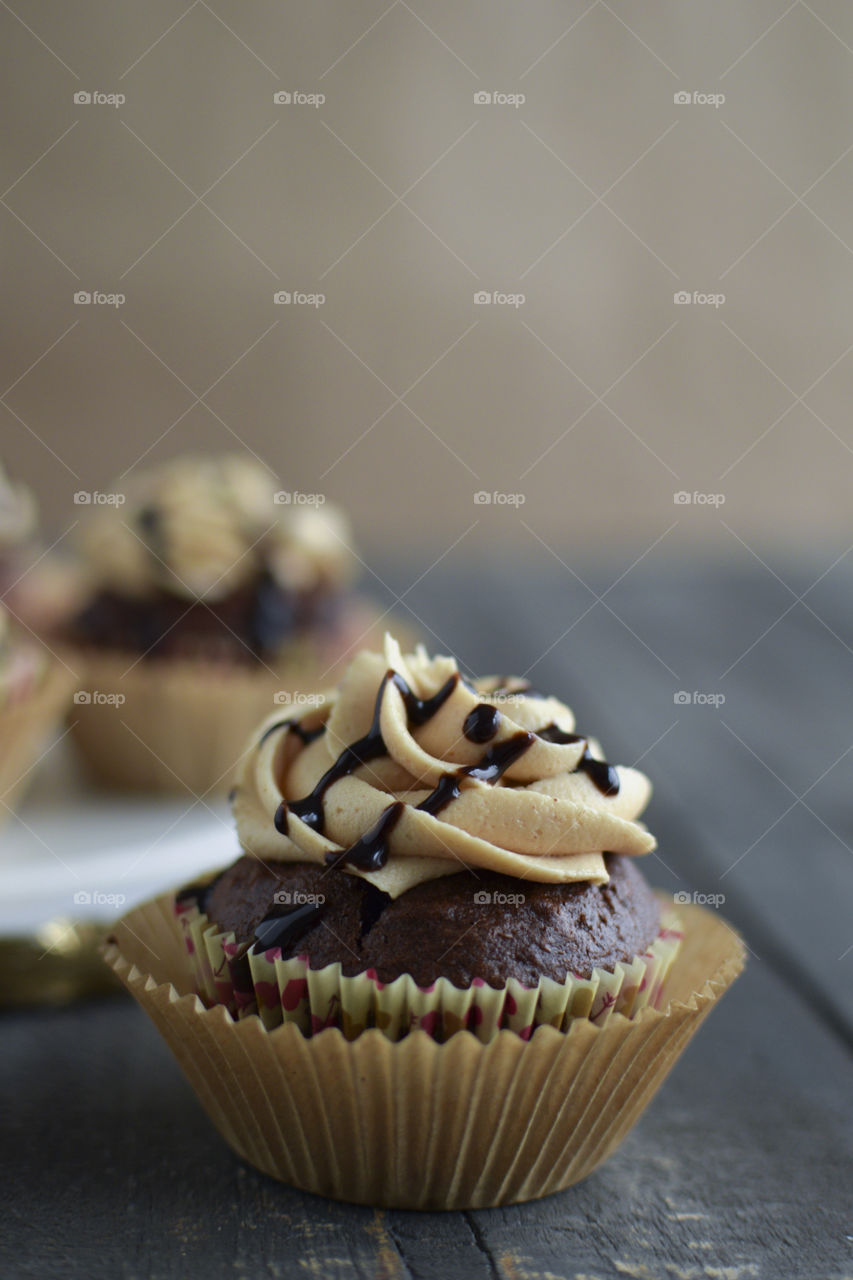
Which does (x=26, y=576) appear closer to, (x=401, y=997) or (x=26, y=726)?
(x=26, y=726)

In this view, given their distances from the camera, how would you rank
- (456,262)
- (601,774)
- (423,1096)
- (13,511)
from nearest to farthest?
(423,1096), (601,774), (13,511), (456,262)

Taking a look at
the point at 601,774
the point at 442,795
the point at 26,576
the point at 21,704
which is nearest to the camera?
the point at 442,795

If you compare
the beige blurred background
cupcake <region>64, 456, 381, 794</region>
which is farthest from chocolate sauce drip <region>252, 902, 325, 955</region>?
the beige blurred background

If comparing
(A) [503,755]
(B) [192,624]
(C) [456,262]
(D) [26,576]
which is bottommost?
(D) [26,576]

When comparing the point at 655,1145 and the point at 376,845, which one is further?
the point at 655,1145

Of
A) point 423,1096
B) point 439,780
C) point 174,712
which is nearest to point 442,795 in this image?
point 439,780

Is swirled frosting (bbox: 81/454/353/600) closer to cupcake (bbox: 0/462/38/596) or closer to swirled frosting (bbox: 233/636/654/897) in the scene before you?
cupcake (bbox: 0/462/38/596)
